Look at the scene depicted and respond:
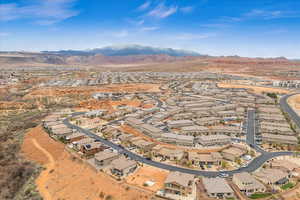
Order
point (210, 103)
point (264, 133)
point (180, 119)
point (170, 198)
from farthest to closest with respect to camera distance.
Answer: point (210, 103) < point (180, 119) < point (264, 133) < point (170, 198)

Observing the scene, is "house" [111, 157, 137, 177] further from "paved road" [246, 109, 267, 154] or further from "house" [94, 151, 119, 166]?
"paved road" [246, 109, 267, 154]

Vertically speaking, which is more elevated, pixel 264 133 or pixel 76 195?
pixel 264 133

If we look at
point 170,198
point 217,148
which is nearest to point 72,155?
point 170,198

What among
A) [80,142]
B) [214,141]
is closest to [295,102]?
[214,141]

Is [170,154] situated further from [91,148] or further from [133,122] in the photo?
[133,122]

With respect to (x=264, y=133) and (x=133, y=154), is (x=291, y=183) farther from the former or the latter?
(x=133, y=154)

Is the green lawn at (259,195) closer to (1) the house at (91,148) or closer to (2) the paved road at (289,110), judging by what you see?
(1) the house at (91,148)

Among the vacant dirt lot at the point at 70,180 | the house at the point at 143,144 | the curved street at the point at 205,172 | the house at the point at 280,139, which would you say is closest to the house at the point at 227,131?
the curved street at the point at 205,172
